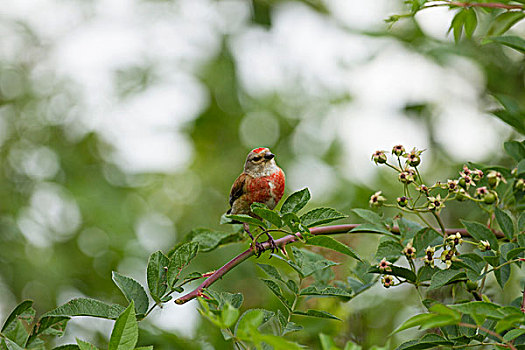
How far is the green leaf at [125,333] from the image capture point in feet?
2.36

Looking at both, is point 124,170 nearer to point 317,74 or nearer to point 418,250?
point 317,74

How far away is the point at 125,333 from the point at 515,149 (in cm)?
76

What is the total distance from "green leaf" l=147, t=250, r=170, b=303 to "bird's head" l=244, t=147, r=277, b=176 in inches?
21.0

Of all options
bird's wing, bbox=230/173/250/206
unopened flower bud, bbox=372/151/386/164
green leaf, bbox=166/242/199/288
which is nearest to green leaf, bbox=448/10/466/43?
unopened flower bud, bbox=372/151/386/164

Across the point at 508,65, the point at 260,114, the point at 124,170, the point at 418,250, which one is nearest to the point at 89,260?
the point at 124,170

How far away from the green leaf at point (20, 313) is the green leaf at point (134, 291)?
0.47 ft

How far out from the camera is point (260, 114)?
11.0 ft

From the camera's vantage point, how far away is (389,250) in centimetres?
94

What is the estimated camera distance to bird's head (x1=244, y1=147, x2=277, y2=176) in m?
1.39

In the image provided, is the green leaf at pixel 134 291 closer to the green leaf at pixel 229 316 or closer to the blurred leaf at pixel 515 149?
the green leaf at pixel 229 316

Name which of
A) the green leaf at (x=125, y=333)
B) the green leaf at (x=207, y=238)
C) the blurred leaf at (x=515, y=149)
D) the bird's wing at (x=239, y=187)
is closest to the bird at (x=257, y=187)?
the bird's wing at (x=239, y=187)

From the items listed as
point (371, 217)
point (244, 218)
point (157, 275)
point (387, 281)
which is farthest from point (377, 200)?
point (157, 275)

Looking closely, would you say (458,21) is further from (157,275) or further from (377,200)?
(157,275)

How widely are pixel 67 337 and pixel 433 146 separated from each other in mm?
1691
